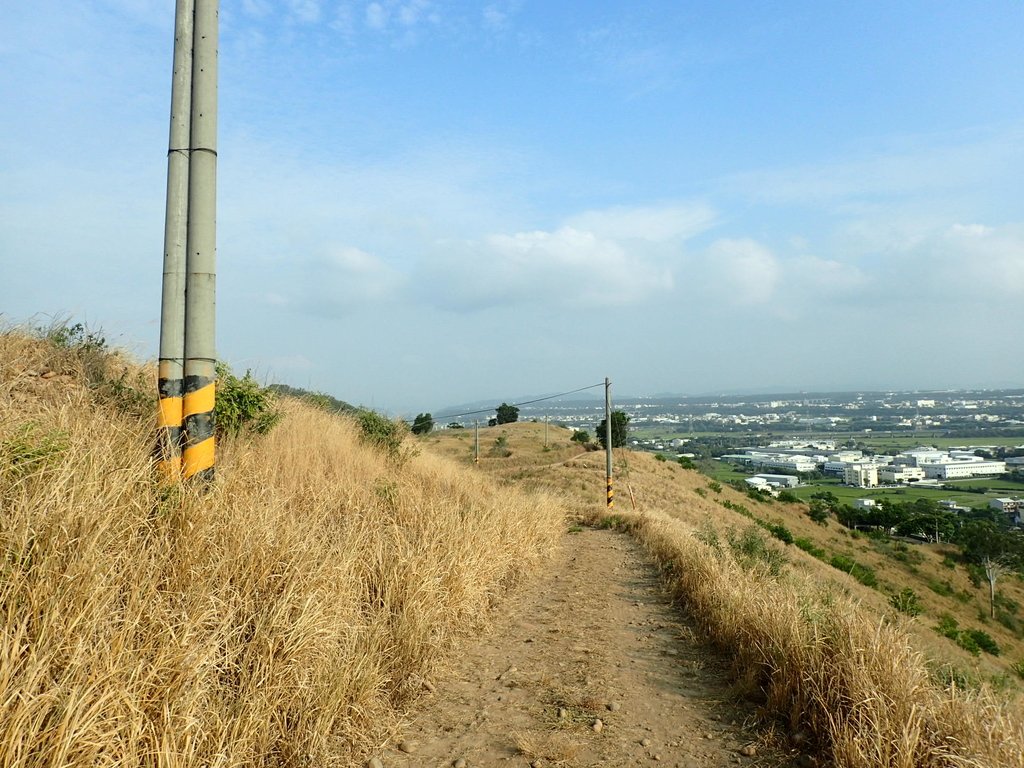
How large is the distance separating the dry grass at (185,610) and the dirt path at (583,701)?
38cm

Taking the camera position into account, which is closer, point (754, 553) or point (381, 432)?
point (754, 553)

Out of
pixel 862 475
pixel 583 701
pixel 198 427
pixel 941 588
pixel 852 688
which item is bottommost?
pixel 941 588

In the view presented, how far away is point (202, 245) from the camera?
204 inches

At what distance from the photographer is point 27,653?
2557 millimetres

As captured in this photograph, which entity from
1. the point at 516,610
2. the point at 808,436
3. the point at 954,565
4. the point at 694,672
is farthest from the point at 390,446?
the point at 808,436

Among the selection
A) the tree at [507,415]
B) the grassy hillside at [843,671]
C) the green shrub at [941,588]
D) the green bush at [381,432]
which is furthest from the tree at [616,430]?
the grassy hillside at [843,671]

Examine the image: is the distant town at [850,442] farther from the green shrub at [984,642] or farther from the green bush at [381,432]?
the green bush at [381,432]

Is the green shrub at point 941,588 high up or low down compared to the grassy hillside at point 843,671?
down

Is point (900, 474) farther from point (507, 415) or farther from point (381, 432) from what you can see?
point (381, 432)

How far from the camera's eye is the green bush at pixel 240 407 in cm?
790

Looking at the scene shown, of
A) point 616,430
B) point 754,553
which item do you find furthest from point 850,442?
point 754,553

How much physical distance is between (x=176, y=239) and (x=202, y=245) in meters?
0.22

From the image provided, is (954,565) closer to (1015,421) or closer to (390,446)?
(390,446)

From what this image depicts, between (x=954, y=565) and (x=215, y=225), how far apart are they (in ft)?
164
